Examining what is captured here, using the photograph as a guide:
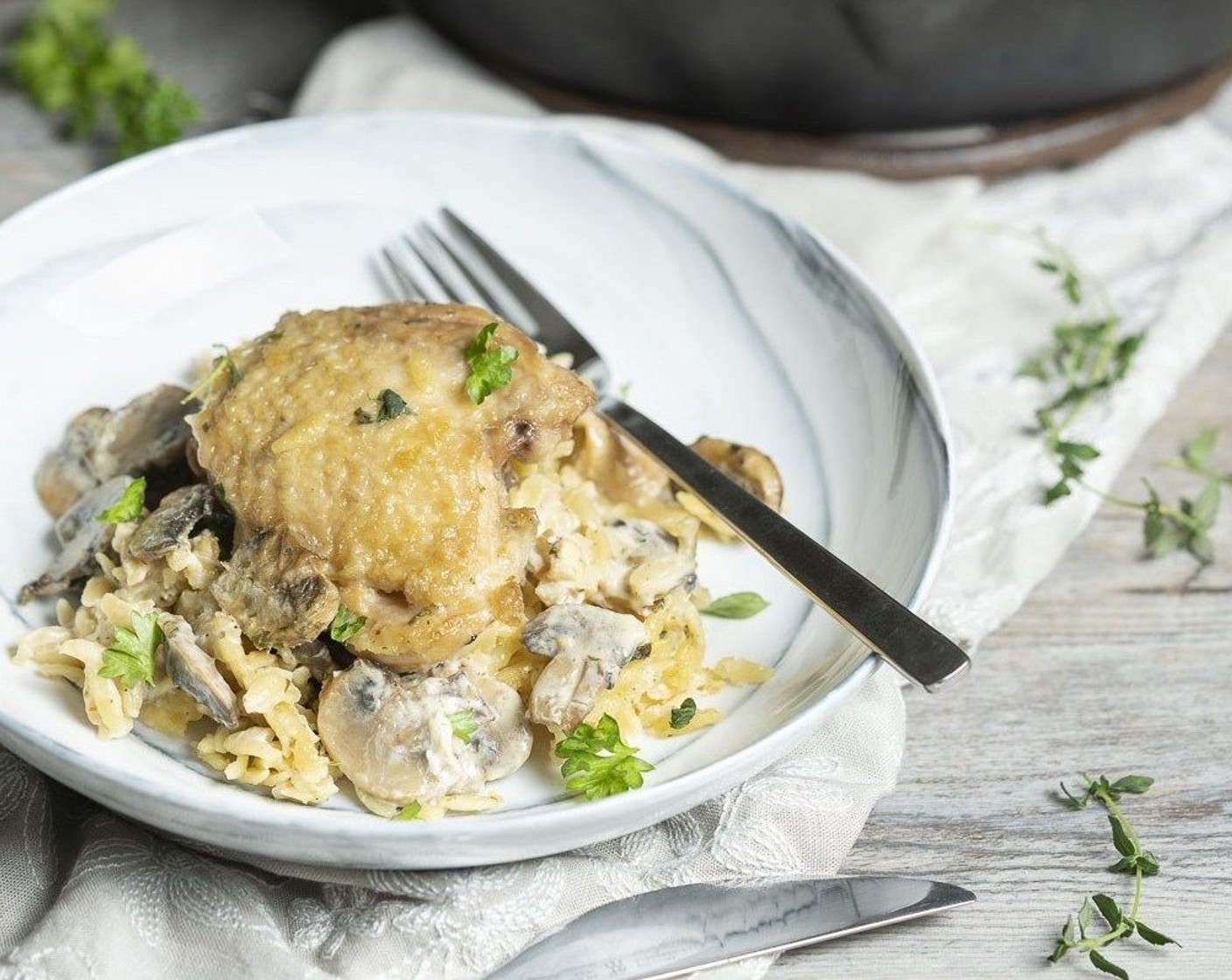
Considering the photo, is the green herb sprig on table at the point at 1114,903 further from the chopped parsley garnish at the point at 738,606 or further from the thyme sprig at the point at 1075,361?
the thyme sprig at the point at 1075,361

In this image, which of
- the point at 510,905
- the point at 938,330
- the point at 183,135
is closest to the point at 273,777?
the point at 510,905

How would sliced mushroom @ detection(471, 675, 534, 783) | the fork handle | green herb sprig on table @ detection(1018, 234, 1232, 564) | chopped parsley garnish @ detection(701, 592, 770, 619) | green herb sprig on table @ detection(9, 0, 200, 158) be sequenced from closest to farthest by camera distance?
the fork handle, sliced mushroom @ detection(471, 675, 534, 783), chopped parsley garnish @ detection(701, 592, 770, 619), green herb sprig on table @ detection(1018, 234, 1232, 564), green herb sprig on table @ detection(9, 0, 200, 158)

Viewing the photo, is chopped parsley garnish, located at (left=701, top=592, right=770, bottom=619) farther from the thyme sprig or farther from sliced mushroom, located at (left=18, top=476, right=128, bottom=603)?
sliced mushroom, located at (left=18, top=476, right=128, bottom=603)

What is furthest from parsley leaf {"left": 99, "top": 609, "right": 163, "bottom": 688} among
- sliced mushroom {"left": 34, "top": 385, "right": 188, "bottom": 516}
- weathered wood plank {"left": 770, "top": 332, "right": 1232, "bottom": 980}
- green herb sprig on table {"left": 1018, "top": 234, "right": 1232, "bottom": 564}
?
green herb sprig on table {"left": 1018, "top": 234, "right": 1232, "bottom": 564}

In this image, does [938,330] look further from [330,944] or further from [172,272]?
[330,944]

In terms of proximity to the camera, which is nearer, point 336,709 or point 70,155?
point 336,709
